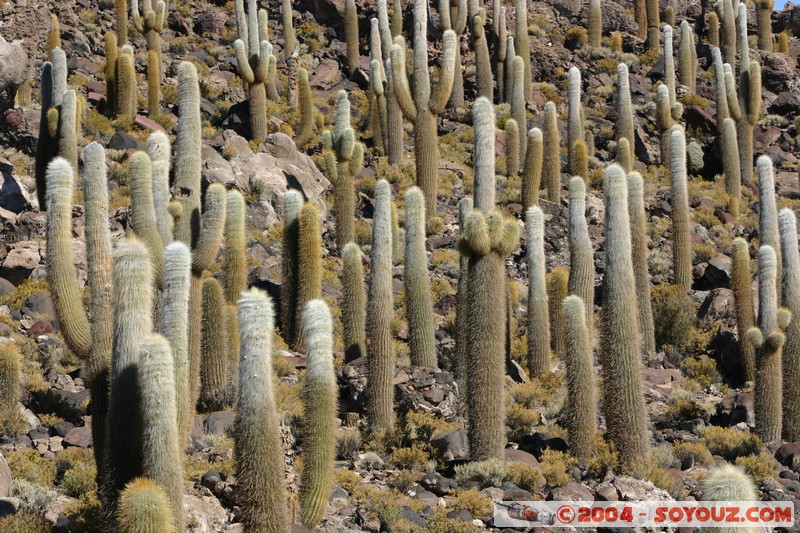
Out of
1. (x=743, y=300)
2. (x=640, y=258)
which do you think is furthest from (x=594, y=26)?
(x=743, y=300)

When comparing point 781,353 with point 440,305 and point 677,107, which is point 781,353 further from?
point 677,107

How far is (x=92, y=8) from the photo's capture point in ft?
103

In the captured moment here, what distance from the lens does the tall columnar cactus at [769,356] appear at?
12281 mm

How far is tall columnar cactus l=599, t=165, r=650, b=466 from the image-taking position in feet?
35.5

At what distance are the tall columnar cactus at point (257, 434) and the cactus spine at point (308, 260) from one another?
6.05 meters

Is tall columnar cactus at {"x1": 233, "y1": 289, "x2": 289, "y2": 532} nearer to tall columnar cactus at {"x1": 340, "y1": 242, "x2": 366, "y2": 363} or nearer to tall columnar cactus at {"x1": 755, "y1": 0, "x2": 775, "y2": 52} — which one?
tall columnar cactus at {"x1": 340, "y1": 242, "x2": 366, "y2": 363}

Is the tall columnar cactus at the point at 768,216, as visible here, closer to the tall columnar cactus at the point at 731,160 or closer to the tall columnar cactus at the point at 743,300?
the tall columnar cactus at the point at 743,300

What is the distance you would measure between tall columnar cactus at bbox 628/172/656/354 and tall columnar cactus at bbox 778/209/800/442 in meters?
2.48

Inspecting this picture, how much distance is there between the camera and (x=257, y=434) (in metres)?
7.61

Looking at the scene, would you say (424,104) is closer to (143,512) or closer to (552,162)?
(552,162)

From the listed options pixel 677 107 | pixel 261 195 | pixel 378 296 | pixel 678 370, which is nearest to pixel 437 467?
pixel 378 296

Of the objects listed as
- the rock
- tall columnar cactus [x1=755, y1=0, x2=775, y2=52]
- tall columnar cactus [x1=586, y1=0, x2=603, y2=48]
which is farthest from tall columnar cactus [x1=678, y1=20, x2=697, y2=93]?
the rock

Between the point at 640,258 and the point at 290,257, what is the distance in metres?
5.77

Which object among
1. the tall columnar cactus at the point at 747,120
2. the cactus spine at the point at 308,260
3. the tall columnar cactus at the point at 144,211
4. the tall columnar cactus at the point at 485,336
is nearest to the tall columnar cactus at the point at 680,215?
the tall columnar cactus at the point at 747,120
